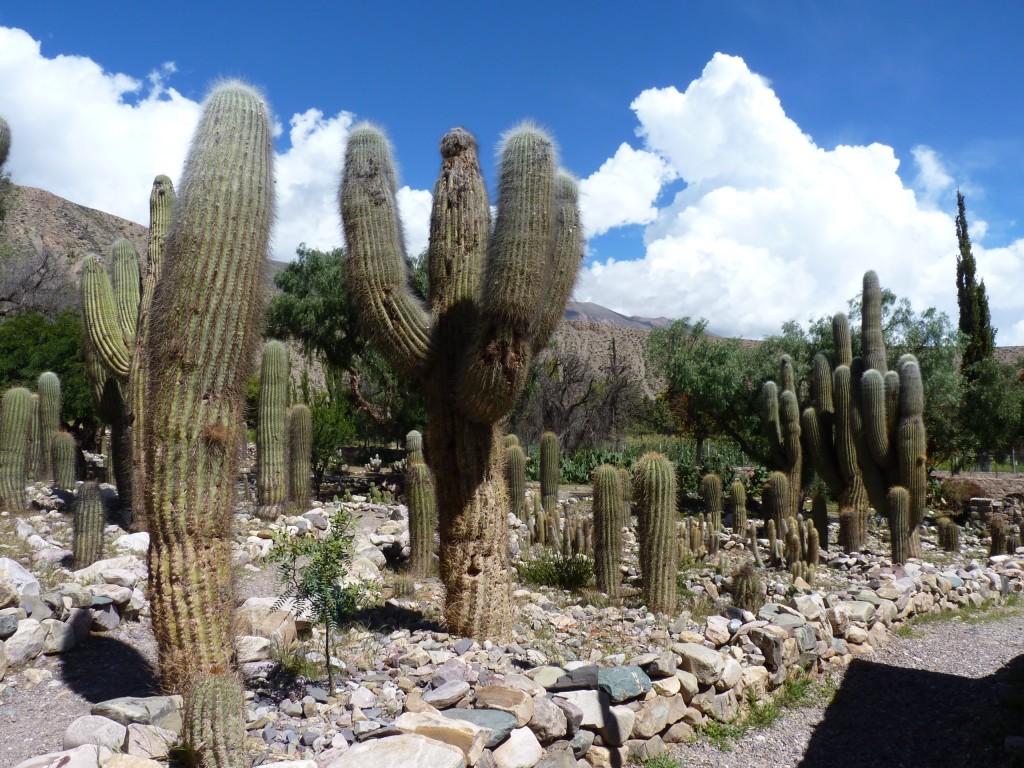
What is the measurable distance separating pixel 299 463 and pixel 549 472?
4.43m

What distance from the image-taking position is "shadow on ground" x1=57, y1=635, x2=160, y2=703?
480cm

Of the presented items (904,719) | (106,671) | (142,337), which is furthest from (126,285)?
(904,719)

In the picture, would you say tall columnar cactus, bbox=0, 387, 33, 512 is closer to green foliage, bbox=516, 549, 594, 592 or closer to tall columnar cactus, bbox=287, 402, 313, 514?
tall columnar cactus, bbox=287, 402, 313, 514

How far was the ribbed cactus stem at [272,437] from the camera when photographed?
1084 cm

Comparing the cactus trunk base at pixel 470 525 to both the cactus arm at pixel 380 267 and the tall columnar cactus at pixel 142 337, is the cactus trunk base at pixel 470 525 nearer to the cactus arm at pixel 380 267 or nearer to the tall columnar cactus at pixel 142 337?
the cactus arm at pixel 380 267

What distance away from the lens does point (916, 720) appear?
18.8ft

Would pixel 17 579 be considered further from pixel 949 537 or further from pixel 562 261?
pixel 949 537

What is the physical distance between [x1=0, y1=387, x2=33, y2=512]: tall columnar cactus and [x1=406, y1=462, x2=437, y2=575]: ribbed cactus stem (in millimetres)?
5824

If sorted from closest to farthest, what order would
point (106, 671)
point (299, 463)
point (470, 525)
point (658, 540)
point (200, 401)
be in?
1. point (200, 401)
2. point (106, 671)
3. point (470, 525)
4. point (658, 540)
5. point (299, 463)

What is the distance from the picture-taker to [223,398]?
13.3 feet

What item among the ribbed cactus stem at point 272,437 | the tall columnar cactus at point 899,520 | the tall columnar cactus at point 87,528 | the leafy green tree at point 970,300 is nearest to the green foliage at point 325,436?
the ribbed cactus stem at point 272,437

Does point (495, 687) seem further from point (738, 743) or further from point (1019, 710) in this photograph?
point (1019, 710)

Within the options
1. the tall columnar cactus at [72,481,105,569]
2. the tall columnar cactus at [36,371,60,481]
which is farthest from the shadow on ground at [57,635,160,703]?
the tall columnar cactus at [36,371,60,481]

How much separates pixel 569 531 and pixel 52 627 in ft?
21.7
